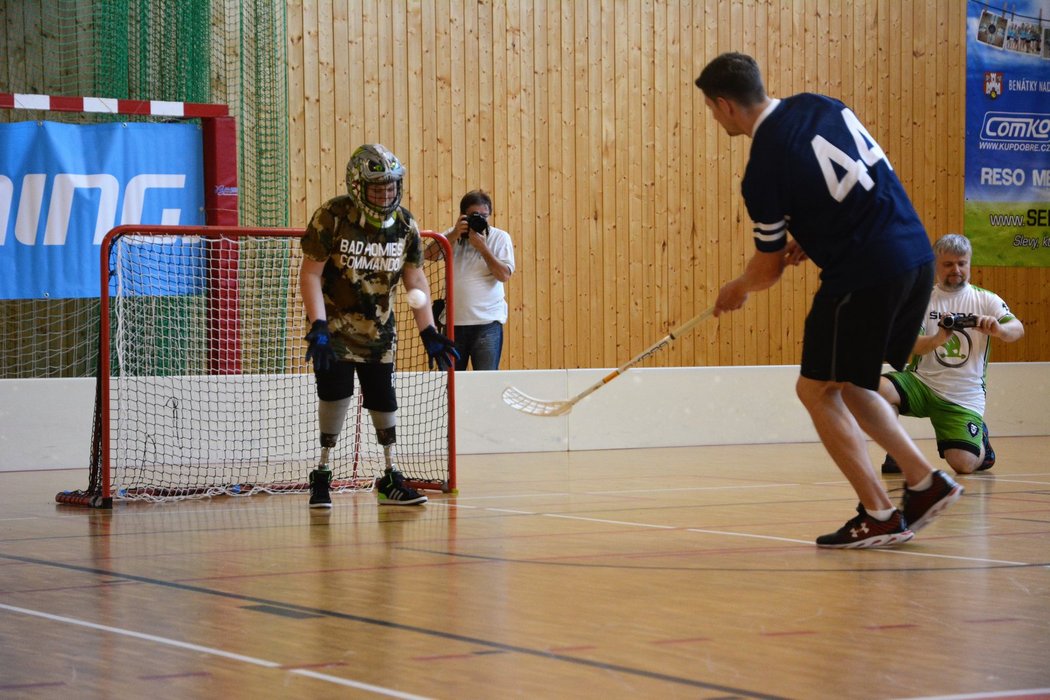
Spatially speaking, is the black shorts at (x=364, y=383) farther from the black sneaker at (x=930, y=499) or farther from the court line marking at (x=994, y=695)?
the court line marking at (x=994, y=695)

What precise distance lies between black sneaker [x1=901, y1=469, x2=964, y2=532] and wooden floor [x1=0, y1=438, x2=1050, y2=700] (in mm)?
96

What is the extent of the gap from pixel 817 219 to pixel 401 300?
5.24 m

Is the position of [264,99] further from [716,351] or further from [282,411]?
[716,351]

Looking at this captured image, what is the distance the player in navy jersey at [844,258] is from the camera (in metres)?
3.85

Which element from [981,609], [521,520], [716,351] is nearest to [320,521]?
[521,520]

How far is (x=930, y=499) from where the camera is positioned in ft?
13.1

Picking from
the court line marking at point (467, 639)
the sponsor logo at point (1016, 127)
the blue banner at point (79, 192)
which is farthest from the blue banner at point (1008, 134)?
the court line marking at point (467, 639)

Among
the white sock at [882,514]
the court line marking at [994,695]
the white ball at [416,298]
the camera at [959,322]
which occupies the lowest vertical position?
the court line marking at [994,695]

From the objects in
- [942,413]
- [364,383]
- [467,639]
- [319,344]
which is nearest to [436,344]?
[364,383]

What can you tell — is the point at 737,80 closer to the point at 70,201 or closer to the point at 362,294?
the point at 362,294

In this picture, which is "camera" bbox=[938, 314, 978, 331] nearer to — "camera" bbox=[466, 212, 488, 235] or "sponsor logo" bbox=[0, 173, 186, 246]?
"camera" bbox=[466, 212, 488, 235]

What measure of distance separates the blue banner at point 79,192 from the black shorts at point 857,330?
503 centimetres

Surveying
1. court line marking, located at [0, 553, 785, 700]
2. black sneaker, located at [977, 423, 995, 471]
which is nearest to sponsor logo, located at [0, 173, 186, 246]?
black sneaker, located at [977, 423, 995, 471]

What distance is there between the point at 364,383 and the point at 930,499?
231 centimetres
